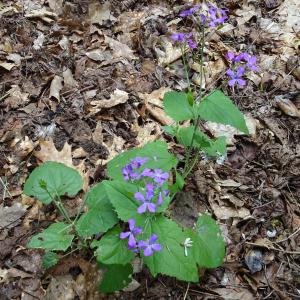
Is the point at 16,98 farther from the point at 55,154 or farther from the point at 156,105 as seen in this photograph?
the point at 156,105

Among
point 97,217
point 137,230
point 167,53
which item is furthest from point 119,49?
point 137,230

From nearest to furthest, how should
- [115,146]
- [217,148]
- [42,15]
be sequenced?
[217,148], [115,146], [42,15]

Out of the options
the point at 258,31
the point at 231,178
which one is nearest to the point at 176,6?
the point at 258,31

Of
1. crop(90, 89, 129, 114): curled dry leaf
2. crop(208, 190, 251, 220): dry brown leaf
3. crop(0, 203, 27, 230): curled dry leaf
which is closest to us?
crop(0, 203, 27, 230): curled dry leaf

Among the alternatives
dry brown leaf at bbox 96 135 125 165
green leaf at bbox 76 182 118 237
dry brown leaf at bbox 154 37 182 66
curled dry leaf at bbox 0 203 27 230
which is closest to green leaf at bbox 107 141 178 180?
green leaf at bbox 76 182 118 237

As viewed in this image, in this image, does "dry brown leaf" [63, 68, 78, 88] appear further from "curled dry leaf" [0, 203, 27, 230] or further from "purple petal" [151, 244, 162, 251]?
"purple petal" [151, 244, 162, 251]

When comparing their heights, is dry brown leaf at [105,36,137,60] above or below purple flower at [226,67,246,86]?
below
